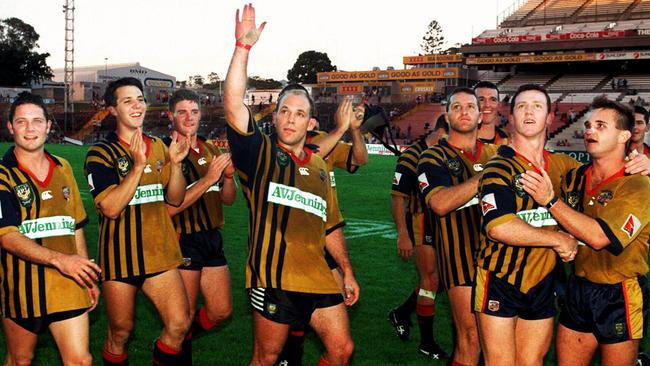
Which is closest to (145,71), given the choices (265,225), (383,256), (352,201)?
(352,201)

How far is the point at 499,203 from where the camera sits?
4020mm

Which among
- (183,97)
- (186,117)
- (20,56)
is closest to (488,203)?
(186,117)

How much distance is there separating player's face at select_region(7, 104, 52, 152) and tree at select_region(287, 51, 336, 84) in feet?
371

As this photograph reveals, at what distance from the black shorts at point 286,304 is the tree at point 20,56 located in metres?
84.4

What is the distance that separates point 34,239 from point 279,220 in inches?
58.2

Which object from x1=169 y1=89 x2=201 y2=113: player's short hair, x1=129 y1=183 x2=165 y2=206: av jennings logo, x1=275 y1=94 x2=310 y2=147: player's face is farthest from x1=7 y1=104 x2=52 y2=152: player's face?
x1=169 y1=89 x2=201 y2=113: player's short hair

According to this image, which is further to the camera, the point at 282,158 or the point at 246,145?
the point at 282,158

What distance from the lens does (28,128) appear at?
13.9 ft

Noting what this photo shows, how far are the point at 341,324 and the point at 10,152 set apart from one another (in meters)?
2.33

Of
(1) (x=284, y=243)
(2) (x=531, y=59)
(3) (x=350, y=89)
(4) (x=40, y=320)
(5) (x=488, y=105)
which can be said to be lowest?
(4) (x=40, y=320)

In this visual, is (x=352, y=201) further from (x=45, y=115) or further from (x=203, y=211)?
(x=45, y=115)

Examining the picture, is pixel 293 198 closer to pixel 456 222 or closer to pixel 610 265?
pixel 456 222

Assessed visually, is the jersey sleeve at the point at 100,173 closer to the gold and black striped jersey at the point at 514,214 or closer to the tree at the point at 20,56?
the gold and black striped jersey at the point at 514,214

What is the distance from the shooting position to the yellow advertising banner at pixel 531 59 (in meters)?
49.9
